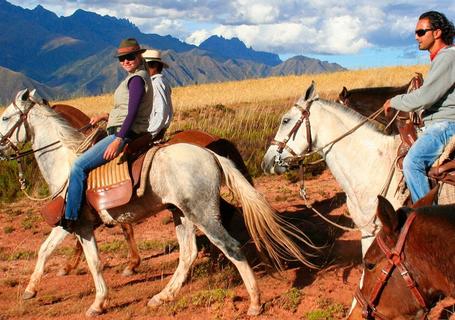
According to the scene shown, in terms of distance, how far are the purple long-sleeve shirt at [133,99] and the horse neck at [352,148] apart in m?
1.86

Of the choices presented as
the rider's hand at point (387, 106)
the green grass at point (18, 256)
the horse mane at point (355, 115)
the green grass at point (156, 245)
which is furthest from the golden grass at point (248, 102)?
the rider's hand at point (387, 106)

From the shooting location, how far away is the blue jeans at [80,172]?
6301 millimetres

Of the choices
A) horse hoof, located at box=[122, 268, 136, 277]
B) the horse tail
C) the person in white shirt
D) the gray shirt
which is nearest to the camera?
the gray shirt

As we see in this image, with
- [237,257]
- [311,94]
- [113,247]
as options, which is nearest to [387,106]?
[311,94]

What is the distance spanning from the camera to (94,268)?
6562 mm

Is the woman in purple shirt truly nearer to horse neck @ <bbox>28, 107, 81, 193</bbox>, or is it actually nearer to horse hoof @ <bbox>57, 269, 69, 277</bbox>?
horse neck @ <bbox>28, 107, 81, 193</bbox>

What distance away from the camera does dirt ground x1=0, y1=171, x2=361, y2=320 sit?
6.44 metres

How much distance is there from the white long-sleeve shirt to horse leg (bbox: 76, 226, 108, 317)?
1621 millimetres

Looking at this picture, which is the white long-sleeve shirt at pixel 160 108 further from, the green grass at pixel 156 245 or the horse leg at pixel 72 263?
the green grass at pixel 156 245

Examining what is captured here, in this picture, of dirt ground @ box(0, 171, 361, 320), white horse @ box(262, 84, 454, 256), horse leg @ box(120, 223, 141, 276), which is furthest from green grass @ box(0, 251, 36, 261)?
white horse @ box(262, 84, 454, 256)

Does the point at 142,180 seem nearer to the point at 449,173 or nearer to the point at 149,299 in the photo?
the point at 149,299

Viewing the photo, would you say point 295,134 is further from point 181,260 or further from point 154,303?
point 154,303

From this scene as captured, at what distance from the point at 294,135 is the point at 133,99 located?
70.7 inches

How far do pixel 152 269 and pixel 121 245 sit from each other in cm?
135
